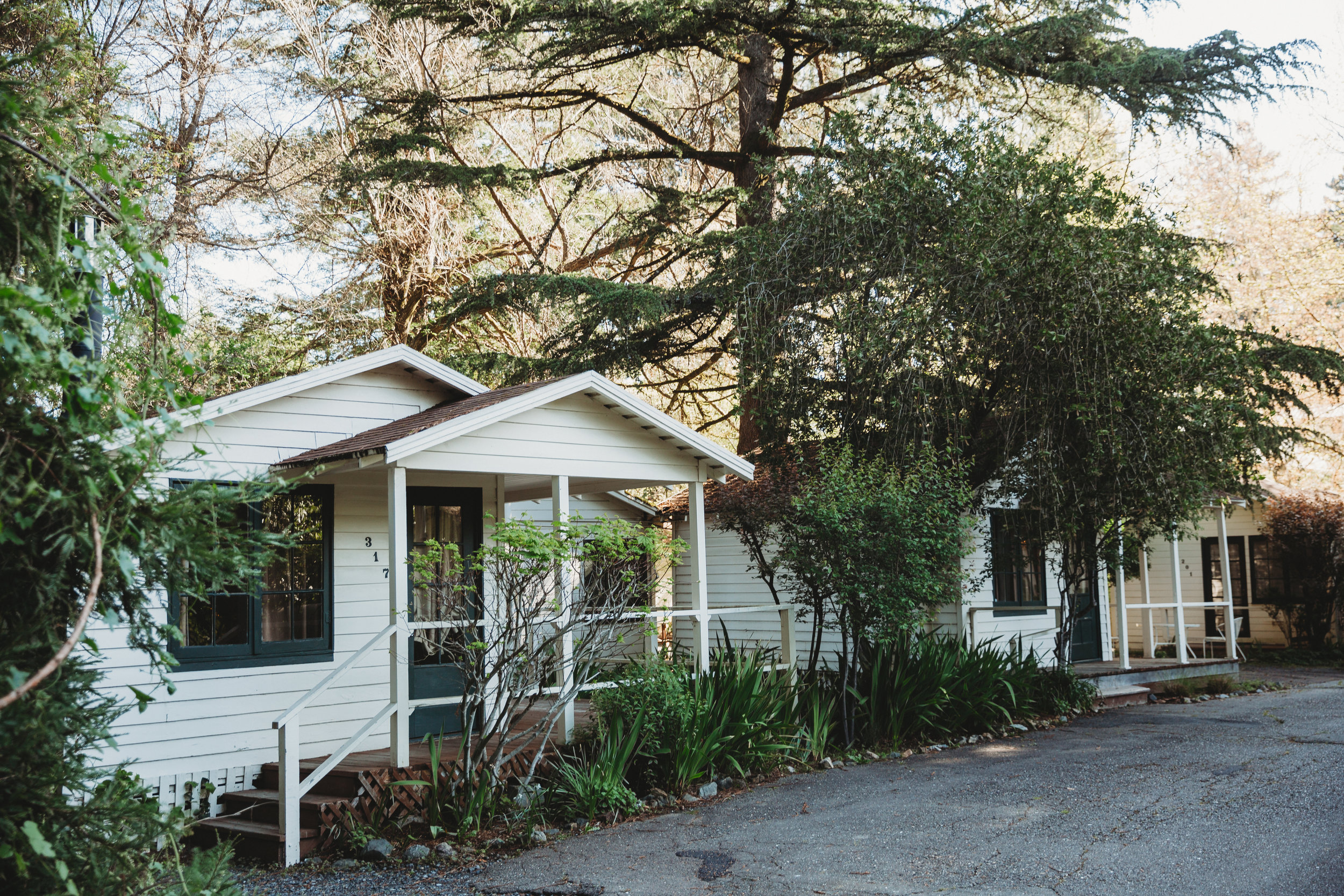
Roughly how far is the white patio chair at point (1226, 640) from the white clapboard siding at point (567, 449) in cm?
1178

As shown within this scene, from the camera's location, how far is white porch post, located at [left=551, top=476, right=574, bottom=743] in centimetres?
806

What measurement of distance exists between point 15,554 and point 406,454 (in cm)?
495

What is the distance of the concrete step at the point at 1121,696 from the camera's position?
1361 cm

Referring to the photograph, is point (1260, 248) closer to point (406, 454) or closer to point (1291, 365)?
point (1291, 365)

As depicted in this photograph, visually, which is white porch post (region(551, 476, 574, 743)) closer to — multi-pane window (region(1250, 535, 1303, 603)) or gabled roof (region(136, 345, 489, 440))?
gabled roof (region(136, 345, 489, 440))

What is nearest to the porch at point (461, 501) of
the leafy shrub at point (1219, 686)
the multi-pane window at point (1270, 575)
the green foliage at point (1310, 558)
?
the leafy shrub at point (1219, 686)

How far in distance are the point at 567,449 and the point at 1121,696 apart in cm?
934

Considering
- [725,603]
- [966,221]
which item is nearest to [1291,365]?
[966,221]

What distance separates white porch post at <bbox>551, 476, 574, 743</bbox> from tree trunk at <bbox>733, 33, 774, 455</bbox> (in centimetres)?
629

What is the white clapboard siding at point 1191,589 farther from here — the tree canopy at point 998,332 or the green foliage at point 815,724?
the green foliage at point 815,724

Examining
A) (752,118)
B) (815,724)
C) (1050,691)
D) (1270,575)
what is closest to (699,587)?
(815,724)

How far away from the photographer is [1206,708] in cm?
1305

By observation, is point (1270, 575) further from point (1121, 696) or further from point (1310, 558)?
point (1121, 696)

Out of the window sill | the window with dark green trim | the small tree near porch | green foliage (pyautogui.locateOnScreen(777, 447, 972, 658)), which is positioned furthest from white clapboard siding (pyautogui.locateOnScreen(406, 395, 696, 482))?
the window sill
